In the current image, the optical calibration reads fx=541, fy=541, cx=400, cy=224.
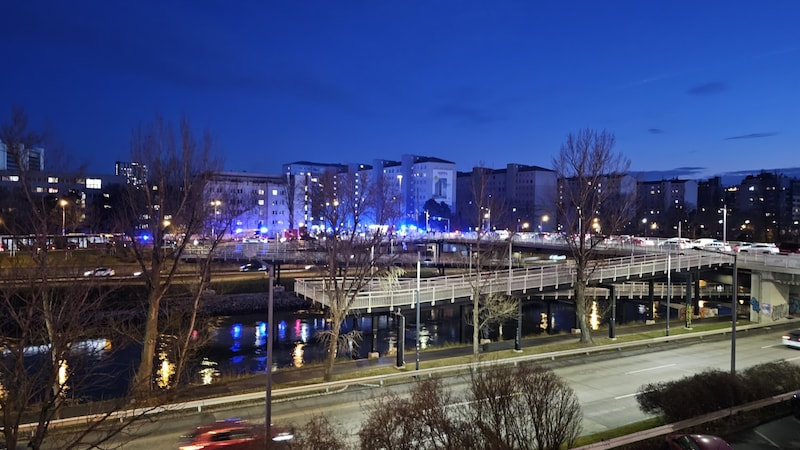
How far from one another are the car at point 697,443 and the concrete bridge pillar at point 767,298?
3087 centimetres

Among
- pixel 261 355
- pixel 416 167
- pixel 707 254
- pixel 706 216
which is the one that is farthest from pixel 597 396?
pixel 416 167

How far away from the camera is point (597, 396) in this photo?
801 inches

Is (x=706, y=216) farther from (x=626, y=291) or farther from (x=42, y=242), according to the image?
(x=42, y=242)

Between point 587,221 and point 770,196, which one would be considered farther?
point 770,196

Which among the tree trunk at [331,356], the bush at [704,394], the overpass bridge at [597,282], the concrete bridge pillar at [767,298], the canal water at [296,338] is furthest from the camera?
the concrete bridge pillar at [767,298]

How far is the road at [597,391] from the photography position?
674 inches

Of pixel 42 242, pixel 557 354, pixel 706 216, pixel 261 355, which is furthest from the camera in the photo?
pixel 706 216

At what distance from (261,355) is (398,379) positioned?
17196mm

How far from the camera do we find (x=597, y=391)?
2106cm

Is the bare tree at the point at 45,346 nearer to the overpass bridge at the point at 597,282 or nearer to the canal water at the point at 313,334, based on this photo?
the overpass bridge at the point at 597,282

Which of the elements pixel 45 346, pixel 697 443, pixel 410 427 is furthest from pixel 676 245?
pixel 45 346

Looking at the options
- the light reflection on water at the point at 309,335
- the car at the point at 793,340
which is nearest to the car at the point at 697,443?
the light reflection on water at the point at 309,335

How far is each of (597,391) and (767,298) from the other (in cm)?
2476

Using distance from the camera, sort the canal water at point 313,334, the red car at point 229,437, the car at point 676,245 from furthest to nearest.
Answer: the car at point 676,245, the canal water at point 313,334, the red car at point 229,437
